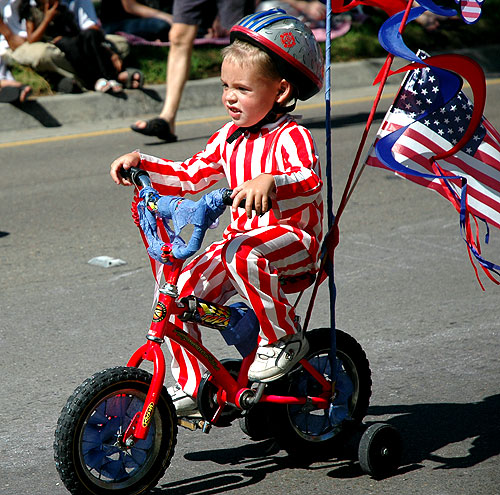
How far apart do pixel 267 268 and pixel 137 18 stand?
32.9ft

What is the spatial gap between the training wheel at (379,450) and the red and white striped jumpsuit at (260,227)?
18.8 inches

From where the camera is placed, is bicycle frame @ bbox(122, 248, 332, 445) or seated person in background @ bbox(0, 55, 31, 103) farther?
seated person in background @ bbox(0, 55, 31, 103)

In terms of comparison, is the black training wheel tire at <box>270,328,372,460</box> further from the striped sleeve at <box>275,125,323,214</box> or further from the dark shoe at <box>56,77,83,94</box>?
the dark shoe at <box>56,77,83,94</box>

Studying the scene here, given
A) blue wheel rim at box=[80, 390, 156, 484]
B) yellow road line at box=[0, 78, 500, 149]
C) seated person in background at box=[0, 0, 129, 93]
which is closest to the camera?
blue wheel rim at box=[80, 390, 156, 484]

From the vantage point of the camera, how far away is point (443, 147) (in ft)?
10.8

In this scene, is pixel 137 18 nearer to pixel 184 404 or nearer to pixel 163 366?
pixel 184 404

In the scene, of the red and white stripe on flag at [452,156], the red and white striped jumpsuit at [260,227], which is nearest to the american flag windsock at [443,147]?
the red and white stripe on flag at [452,156]

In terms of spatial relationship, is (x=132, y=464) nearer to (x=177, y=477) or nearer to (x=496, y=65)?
(x=177, y=477)

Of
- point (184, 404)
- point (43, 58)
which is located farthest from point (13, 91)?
point (184, 404)

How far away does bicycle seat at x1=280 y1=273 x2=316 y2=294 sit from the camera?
317cm

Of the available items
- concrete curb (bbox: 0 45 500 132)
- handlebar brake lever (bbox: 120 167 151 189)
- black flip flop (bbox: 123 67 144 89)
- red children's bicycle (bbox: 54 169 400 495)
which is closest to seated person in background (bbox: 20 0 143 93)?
black flip flop (bbox: 123 67 144 89)

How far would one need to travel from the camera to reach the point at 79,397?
9.17 ft

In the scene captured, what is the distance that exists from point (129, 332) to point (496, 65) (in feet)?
31.7

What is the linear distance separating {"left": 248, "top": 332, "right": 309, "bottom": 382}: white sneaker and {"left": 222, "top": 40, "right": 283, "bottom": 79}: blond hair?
88 cm
